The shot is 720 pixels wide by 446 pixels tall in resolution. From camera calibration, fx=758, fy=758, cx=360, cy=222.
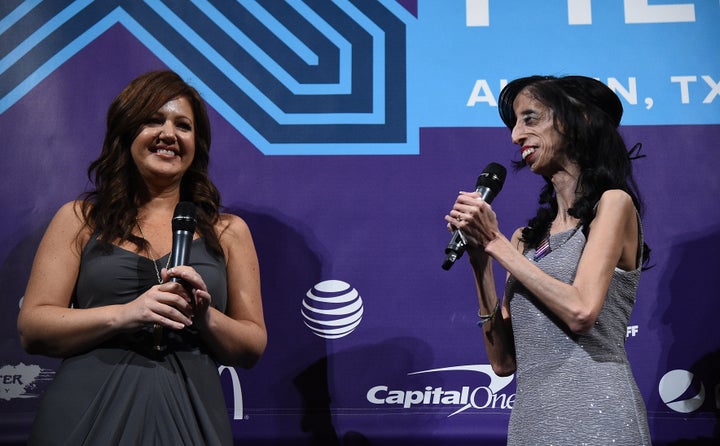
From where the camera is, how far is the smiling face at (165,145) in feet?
6.56

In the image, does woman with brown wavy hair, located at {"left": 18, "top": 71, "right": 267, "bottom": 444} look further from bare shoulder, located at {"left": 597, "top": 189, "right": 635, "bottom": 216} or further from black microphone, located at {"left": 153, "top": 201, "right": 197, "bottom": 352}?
bare shoulder, located at {"left": 597, "top": 189, "right": 635, "bottom": 216}

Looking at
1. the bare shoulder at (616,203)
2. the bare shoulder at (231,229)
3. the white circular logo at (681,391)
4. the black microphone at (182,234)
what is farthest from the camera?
the white circular logo at (681,391)

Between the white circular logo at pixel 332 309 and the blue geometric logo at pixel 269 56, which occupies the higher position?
the blue geometric logo at pixel 269 56

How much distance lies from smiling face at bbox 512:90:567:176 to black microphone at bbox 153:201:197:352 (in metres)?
0.86

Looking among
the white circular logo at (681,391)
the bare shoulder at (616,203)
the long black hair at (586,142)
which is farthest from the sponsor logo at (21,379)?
the white circular logo at (681,391)

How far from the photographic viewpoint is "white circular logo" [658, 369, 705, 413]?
242cm

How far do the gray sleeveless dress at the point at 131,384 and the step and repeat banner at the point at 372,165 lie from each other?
0.70 meters

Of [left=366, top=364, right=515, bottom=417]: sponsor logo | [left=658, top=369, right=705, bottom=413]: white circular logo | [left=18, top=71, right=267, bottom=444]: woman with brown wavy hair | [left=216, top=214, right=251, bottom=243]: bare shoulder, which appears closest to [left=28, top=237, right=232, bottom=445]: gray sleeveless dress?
[left=18, top=71, right=267, bottom=444]: woman with brown wavy hair

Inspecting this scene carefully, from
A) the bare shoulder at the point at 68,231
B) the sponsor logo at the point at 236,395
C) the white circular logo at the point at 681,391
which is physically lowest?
the white circular logo at the point at 681,391

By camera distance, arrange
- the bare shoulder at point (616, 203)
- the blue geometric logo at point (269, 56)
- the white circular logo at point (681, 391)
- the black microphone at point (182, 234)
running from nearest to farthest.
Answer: the black microphone at point (182, 234)
the bare shoulder at point (616, 203)
the white circular logo at point (681, 391)
the blue geometric logo at point (269, 56)

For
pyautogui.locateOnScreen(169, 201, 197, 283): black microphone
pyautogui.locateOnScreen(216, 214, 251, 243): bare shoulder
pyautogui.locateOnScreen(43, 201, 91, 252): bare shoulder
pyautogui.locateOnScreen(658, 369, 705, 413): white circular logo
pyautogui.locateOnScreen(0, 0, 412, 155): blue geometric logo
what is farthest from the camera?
pyautogui.locateOnScreen(0, 0, 412, 155): blue geometric logo

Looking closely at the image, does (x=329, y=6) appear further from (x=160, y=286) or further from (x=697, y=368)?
(x=697, y=368)

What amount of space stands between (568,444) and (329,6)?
5.71ft

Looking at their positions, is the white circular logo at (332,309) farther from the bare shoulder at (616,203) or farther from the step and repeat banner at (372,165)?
the bare shoulder at (616,203)
